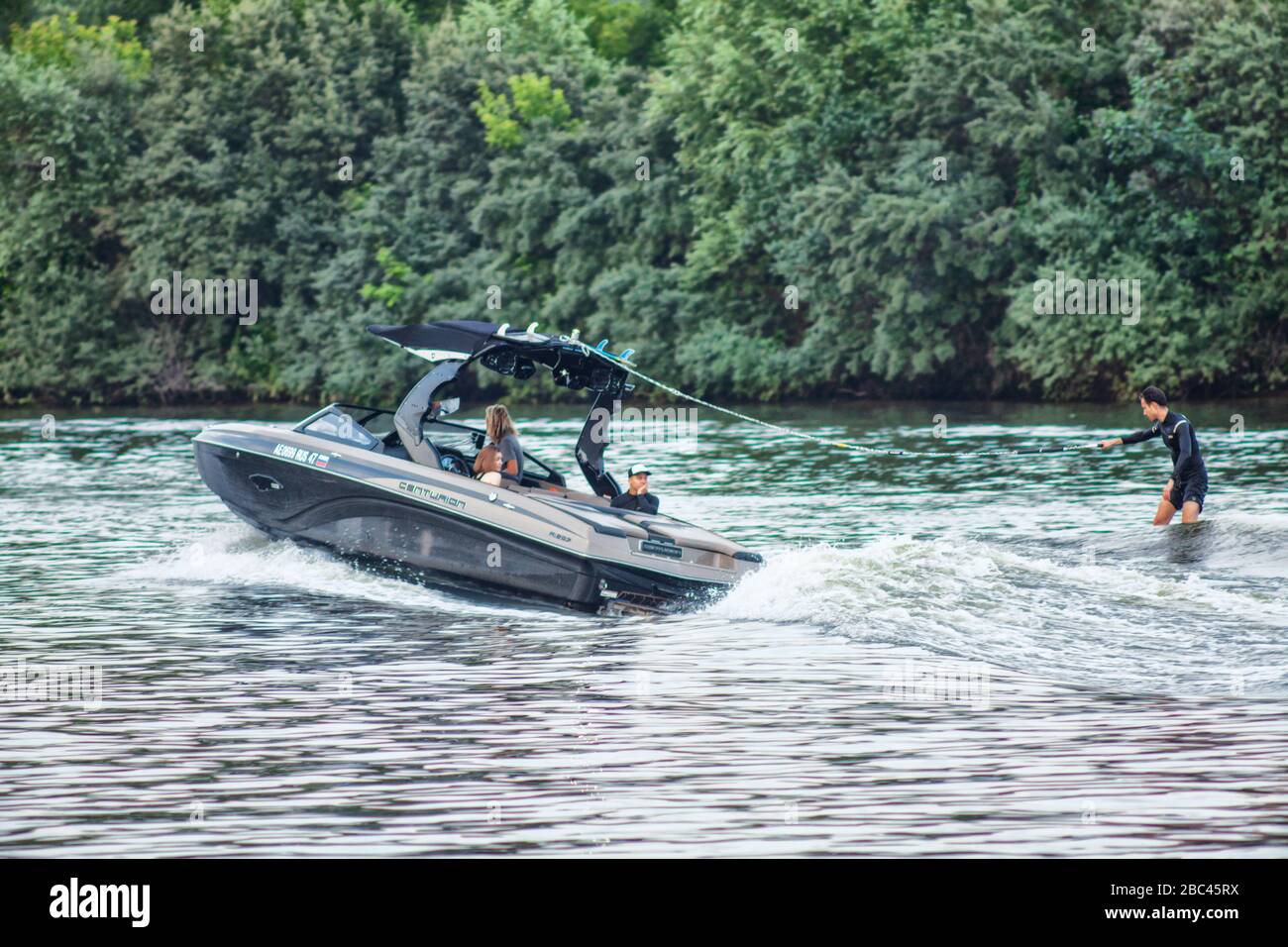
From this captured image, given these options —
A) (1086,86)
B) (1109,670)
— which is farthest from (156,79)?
(1109,670)

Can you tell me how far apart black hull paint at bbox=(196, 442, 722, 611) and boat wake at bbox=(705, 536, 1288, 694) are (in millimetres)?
817

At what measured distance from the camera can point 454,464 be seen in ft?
61.1

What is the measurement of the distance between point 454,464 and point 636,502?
1880 millimetres

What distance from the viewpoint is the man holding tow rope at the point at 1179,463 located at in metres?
19.9

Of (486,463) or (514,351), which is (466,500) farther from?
(514,351)

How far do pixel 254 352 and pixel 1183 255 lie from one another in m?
28.7

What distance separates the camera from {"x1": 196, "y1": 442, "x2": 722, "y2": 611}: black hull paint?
16750 millimetres

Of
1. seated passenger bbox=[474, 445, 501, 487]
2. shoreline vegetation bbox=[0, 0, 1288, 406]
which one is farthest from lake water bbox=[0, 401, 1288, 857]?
shoreline vegetation bbox=[0, 0, 1288, 406]

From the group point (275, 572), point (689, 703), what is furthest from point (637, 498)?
point (689, 703)

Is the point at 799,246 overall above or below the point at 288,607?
above

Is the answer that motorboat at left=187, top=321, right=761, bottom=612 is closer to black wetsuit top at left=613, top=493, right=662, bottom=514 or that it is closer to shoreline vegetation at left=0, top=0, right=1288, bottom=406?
black wetsuit top at left=613, top=493, right=662, bottom=514

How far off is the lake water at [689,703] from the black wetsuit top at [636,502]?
1.27 m
